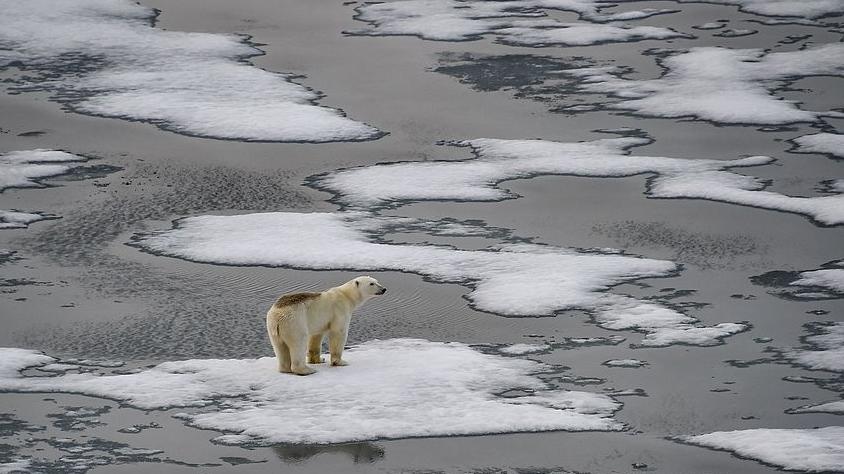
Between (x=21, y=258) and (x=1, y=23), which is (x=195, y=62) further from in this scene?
(x=21, y=258)

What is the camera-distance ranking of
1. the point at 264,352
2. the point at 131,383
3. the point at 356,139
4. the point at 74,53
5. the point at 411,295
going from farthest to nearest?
1. the point at 74,53
2. the point at 356,139
3. the point at 411,295
4. the point at 264,352
5. the point at 131,383

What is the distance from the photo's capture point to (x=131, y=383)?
30.2 feet

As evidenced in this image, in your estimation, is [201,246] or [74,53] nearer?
[201,246]

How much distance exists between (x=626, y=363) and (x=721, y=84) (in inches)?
368

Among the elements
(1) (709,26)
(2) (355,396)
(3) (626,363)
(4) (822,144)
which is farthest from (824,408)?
(1) (709,26)

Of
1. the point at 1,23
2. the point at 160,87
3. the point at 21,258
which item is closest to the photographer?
the point at 21,258

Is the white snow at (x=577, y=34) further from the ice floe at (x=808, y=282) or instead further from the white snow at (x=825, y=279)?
the white snow at (x=825, y=279)

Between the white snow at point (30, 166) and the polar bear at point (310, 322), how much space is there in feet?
20.1

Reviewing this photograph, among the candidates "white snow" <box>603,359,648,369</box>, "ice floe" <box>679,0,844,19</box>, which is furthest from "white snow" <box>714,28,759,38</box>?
"white snow" <box>603,359,648,369</box>

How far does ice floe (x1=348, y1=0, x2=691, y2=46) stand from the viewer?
2069 centimetres

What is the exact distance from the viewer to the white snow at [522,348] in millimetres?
10038

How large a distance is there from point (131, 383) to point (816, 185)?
8.16 meters

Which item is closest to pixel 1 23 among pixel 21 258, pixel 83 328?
pixel 21 258

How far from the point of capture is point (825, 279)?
11633 mm
